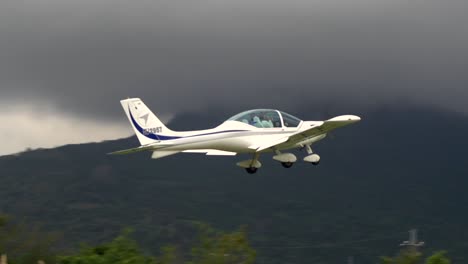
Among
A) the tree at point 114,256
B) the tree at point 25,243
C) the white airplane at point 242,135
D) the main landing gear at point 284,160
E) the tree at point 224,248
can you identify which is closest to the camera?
the tree at point 224,248

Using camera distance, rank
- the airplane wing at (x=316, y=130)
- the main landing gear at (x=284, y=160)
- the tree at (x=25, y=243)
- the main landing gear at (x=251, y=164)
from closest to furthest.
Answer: the airplane wing at (x=316, y=130) < the main landing gear at (x=284, y=160) < the tree at (x=25, y=243) < the main landing gear at (x=251, y=164)

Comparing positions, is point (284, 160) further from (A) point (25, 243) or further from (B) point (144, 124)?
(A) point (25, 243)

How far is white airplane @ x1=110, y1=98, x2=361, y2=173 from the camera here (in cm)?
3950

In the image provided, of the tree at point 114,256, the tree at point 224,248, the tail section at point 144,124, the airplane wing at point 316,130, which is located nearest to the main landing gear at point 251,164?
the airplane wing at point 316,130

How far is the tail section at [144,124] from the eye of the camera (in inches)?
1555

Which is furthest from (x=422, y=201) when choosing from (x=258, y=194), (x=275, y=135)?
(x=275, y=135)

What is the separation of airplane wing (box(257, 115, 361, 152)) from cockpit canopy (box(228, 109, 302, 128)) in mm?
773

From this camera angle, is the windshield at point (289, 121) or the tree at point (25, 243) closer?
the windshield at point (289, 121)

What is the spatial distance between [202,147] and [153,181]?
136m

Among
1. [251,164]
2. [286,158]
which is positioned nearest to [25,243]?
[251,164]

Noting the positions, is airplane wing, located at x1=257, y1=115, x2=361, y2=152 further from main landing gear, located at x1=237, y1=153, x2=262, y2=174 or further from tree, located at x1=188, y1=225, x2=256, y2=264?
tree, located at x1=188, y1=225, x2=256, y2=264

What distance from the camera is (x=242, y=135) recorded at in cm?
4088

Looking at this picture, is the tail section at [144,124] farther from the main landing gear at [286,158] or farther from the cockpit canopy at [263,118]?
the main landing gear at [286,158]

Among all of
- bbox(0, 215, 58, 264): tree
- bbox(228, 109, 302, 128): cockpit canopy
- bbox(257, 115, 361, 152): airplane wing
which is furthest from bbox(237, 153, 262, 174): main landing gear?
bbox(0, 215, 58, 264): tree
